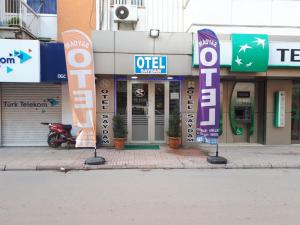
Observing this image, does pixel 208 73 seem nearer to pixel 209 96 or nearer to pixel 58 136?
pixel 209 96

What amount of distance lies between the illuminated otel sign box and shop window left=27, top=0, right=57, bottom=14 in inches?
165

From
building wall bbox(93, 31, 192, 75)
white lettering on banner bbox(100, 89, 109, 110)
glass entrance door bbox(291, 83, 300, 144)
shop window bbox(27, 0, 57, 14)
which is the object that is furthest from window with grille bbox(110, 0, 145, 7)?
glass entrance door bbox(291, 83, 300, 144)

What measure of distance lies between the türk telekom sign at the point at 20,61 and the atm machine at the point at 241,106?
24.8ft

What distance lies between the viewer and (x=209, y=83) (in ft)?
29.9

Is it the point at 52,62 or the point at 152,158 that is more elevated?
the point at 52,62

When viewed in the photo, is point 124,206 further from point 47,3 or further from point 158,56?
point 47,3

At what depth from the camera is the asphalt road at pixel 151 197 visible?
15.8 feet

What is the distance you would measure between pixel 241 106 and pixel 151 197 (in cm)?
795

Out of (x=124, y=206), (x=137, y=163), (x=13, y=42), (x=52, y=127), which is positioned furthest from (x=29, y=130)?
(x=124, y=206)

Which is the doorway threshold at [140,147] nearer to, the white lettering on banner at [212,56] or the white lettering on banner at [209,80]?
the white lettering on banner at [209,80]

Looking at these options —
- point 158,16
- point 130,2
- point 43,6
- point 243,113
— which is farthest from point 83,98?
point 243,113

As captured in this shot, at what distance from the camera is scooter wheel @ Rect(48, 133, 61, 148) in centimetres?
1144

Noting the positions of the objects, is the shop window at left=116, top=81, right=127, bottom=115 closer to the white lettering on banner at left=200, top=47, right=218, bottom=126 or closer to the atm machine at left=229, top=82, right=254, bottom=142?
the white lettering on banner at left=200, top=47, right=218, bottom=126

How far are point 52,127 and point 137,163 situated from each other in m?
4.12
